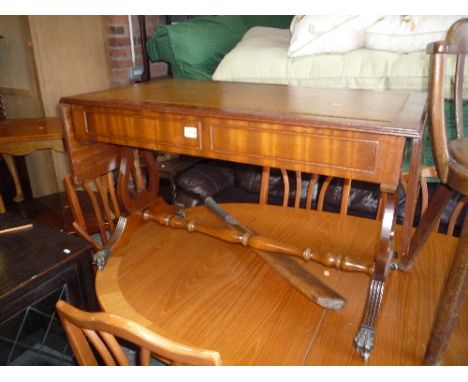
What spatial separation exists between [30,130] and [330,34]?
1.95 meters

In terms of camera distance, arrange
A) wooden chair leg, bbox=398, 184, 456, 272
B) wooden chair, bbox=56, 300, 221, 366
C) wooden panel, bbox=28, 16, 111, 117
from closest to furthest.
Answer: wooden chair, bbox=56, 300, 221, 366 → wooden chair leg, bbox=398, 184, 456, 272 → wooden panel, bbox=28, 16, 111, 117

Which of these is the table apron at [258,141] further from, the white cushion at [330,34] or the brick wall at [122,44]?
the brick wall at [122,44]

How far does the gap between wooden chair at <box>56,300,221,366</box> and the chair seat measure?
63 cm

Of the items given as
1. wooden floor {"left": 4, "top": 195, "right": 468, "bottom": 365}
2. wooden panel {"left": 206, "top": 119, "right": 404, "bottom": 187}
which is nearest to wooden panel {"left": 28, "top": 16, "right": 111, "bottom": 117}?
wooden panel {"left": 206, "top": 119, "right": 404, "bottom": 187}

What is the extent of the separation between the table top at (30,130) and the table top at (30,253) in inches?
49.0

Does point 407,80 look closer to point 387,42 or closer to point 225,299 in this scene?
point 387,42

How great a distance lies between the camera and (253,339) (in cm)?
89

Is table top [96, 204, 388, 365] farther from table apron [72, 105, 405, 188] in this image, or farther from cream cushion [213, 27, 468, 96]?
cream cushion [213, 27, 468, 96]

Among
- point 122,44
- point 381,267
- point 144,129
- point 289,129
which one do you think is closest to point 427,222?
point 381,267

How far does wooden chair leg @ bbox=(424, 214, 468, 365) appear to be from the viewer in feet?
2.60

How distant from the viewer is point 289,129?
1.00 meters

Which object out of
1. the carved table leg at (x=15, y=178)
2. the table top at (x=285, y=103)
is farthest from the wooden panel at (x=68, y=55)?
the table top at (x=285, y=103)
